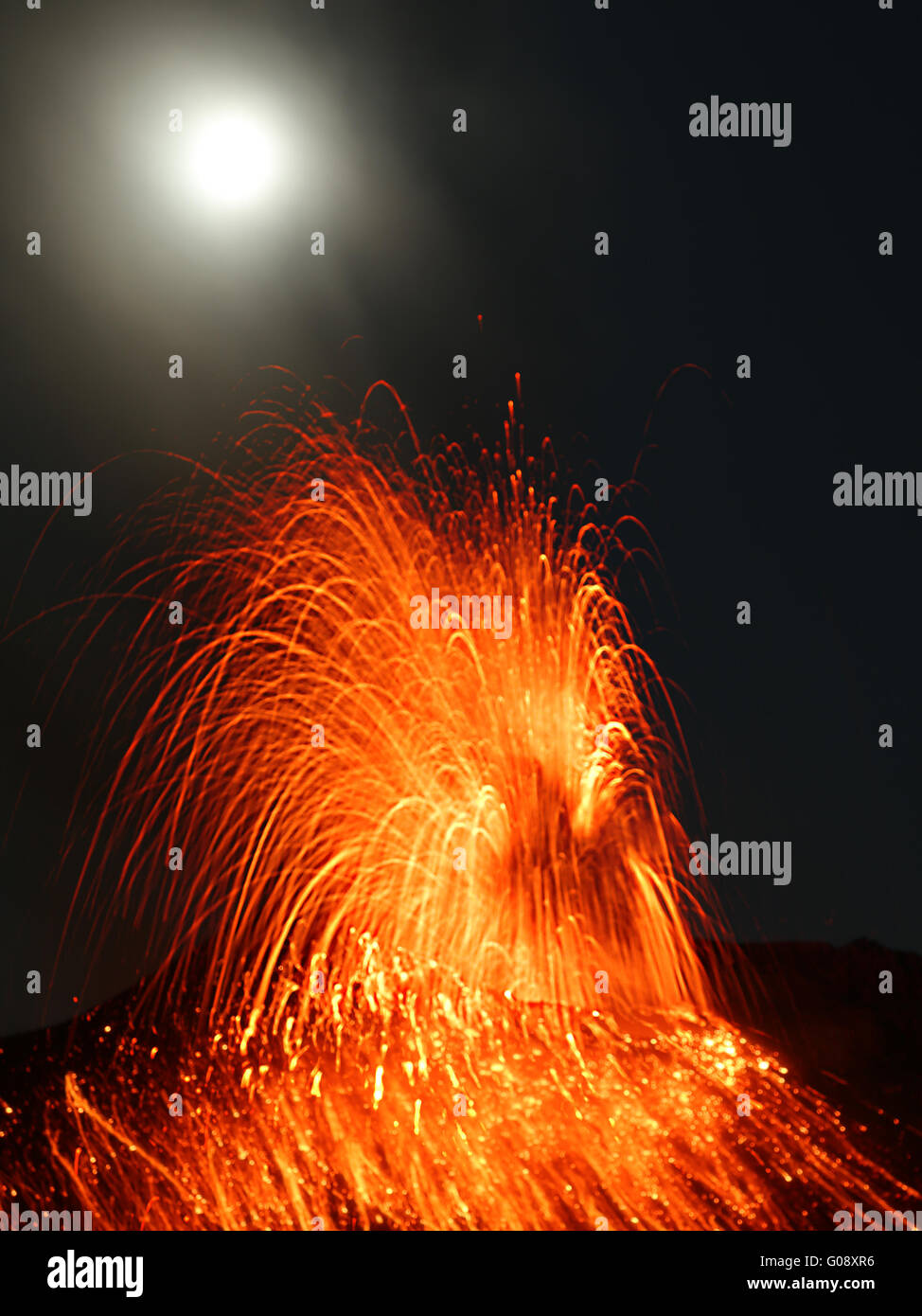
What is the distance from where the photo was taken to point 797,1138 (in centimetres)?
1016

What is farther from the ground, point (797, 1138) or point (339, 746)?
point (339, 746)

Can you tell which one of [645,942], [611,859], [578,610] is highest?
[578,610]

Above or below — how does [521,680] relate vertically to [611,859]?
above

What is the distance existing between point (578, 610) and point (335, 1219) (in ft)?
25.3

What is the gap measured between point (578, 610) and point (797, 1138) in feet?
21.5
